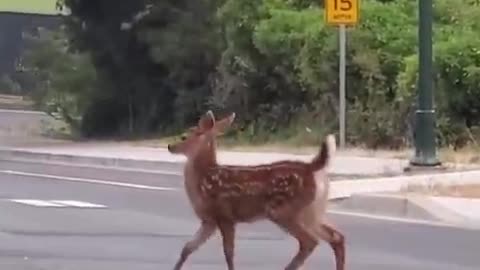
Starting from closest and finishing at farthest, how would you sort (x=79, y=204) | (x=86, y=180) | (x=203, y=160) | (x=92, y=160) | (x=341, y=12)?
1. (x=203, y=160)
2. (x=79, y=204)
3. (x=86, y=180)
4. (x=341, y=12)
5. (x=92, y=160)

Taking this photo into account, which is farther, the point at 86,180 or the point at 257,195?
the point at 86,180

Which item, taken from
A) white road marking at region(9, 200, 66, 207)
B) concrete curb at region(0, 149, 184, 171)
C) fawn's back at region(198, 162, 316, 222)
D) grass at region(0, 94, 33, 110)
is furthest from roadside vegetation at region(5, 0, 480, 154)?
grass at region(0, 94, 33, 110)

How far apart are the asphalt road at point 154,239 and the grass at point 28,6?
4425 centimetres

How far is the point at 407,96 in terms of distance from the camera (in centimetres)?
2794

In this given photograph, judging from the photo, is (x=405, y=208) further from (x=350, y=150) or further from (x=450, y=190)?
(x=350, y=150)

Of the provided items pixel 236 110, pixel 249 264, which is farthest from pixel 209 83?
pixel 249 264

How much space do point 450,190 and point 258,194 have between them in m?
8.46

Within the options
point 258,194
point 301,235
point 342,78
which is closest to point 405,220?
point 301,235

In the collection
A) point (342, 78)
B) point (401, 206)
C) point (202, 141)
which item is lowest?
point (401, 206)

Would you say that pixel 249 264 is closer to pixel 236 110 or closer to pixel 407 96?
pixel 407 96

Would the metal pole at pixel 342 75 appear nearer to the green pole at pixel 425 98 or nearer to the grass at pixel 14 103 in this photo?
the green pole at pixel 425 98

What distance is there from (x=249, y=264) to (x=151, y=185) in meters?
9.92

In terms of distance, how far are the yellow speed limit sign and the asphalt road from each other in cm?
578

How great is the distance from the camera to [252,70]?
32.3 metres
